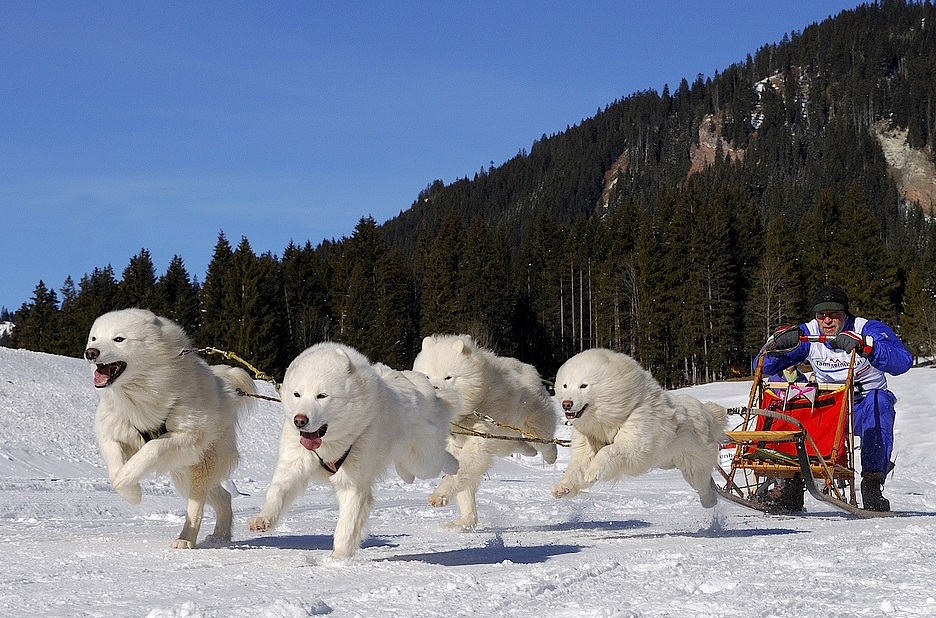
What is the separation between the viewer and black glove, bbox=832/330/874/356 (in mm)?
7281

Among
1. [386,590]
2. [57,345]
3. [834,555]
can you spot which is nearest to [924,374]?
[834,555]

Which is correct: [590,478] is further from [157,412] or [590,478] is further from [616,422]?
[157,412]

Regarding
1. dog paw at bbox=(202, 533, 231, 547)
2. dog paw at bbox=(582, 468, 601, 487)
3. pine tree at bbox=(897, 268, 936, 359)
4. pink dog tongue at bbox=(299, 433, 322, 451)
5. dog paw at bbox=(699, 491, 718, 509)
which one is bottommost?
dog paw at bbox=(202, 533, 231, 547)

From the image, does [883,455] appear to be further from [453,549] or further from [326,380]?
[326,380]

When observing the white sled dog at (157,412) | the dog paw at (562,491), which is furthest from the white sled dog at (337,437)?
the dog paw at (562,491)

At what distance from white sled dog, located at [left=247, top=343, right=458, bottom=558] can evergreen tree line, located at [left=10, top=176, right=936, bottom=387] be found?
37073 mm

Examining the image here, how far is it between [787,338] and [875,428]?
0.95 meters

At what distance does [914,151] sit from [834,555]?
13923 cm

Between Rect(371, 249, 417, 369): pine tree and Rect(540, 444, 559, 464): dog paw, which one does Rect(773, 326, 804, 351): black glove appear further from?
Rect(371, 249, 417, 369): pine tree

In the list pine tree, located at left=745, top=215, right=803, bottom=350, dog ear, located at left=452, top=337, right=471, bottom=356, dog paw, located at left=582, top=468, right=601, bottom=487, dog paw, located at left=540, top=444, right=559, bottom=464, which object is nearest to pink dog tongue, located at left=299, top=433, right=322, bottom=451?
dog paw, located at left=582, top=468, right=601, bottom=487

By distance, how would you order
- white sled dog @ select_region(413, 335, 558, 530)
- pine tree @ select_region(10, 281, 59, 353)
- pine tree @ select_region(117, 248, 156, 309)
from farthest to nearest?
pine tree @ select_region(10, 281, 59, 353) → pine tree @ select_region(117, 248, 156, 309) → white sled dog @ select_region(413, 335, 558, 530)

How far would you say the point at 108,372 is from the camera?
4980 millimetres

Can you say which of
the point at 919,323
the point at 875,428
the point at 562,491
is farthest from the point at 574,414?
the point at 919,323

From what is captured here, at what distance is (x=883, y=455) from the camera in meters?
7.46
